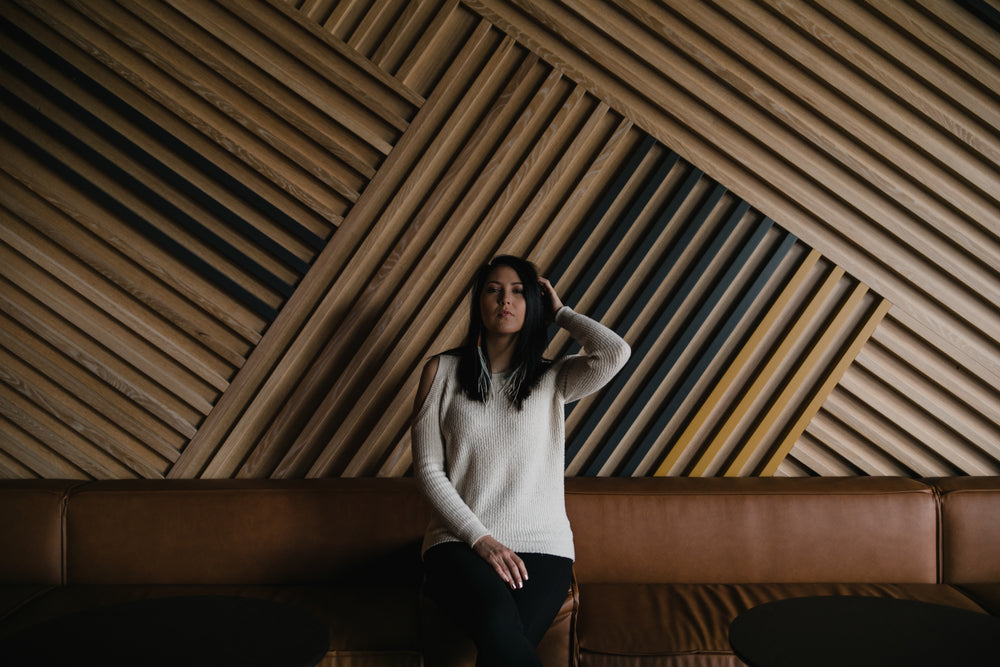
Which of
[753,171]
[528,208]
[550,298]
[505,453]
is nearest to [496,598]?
[505,453]

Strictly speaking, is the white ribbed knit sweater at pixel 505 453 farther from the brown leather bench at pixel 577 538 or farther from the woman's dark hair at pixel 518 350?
the brown leather bench at pixel 577 538

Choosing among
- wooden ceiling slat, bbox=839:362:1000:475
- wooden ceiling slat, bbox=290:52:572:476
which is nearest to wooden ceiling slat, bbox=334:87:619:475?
wooden ceiling slat, bbox=290:52:572:476

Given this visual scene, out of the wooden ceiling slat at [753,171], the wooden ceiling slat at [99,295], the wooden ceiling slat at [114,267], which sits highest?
the wooden ceiling slat at [753,171]

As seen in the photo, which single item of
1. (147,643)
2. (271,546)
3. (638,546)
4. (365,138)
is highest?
(365,138)

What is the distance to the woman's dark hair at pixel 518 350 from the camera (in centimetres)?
202

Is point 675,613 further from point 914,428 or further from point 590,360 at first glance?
point 914,428

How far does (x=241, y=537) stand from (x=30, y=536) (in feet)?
2.20

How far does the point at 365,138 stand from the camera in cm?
245

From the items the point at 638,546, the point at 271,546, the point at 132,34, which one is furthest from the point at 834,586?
the point at 132,34

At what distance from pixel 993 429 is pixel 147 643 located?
2.80 metres

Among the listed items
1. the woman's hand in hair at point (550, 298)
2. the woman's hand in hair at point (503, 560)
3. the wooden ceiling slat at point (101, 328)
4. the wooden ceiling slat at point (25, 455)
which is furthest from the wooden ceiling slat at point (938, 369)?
the wooden ceiling slat at point (25, 455)

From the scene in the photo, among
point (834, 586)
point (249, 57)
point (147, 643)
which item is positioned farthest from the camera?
point (249, 57)

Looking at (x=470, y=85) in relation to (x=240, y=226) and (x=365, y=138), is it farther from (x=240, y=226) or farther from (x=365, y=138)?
(x=240, y=226)

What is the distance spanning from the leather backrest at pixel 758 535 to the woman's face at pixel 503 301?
63cm
